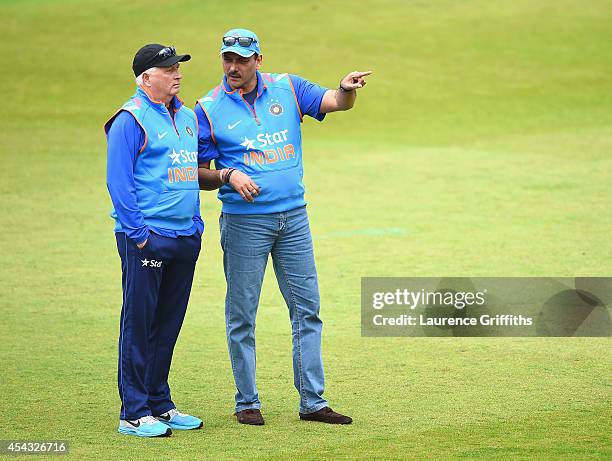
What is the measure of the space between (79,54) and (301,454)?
19739mm

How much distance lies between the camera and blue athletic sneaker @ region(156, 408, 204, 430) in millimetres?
6230

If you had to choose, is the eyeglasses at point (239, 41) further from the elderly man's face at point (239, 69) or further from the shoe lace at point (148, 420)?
the shoe lace at point (148, 420)

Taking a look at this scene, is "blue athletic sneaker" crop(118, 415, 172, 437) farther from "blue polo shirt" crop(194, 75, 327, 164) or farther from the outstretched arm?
the outstretched arm

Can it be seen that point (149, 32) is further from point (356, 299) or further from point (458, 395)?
point (458, 395)

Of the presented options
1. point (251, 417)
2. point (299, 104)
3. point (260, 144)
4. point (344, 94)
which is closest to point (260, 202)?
point (260, 144)

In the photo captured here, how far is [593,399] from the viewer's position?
6676 mm

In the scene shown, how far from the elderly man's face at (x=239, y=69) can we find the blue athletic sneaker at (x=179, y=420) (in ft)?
5.64

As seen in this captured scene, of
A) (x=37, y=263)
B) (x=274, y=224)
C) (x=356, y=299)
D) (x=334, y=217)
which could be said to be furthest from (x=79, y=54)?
(x=274, y=224)

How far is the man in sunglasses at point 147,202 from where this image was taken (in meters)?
5.94

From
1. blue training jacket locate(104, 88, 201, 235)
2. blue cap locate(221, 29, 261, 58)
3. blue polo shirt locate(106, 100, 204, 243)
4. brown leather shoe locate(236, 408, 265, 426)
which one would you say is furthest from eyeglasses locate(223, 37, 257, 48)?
brown leather shoe locate(236, 408, 265, 426)

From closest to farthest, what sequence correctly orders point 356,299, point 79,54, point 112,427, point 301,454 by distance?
point 301,454 < point 112,427 < point 356,299 < point 79,54

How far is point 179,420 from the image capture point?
6.26 meters

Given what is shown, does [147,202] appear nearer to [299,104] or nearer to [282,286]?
[282,286]

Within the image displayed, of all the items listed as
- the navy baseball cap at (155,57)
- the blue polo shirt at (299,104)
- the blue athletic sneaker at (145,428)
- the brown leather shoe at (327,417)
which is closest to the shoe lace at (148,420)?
the blue athletic sneaker at (145,428)
